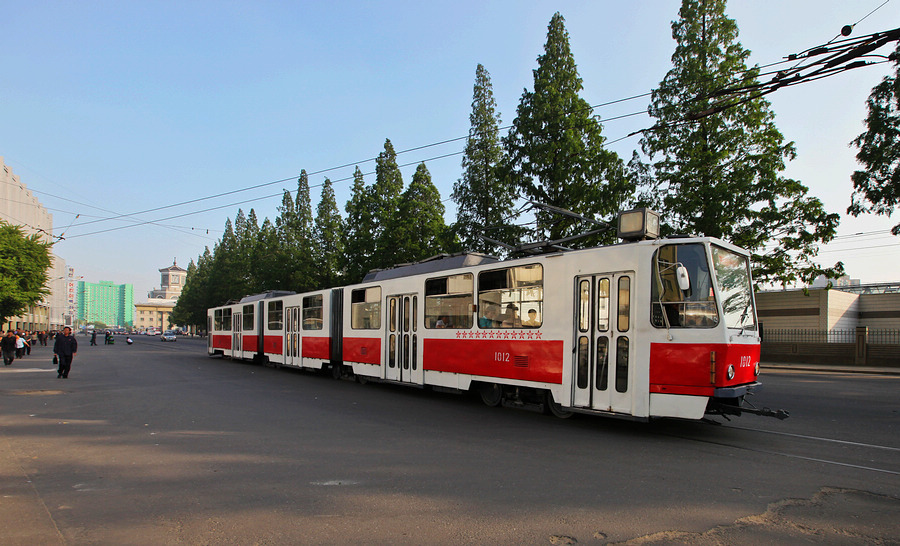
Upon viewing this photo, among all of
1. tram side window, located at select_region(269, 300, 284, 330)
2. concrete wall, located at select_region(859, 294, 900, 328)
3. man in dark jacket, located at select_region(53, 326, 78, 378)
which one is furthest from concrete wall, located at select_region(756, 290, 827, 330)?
man in dark jacket, located at select_region(53, 326, 78, 378)

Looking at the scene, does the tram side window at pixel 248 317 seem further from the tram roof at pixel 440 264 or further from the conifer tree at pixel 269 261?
the conifer tree at pixel 269 261

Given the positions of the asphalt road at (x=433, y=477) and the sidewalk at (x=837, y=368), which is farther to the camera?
the sidewalk at (x=837, y=368)

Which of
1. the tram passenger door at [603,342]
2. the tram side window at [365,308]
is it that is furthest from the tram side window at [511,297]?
the tram side window at [365,308]

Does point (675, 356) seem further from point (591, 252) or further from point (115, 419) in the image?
point (115, 419)

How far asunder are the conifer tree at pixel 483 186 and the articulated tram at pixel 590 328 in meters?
11.4

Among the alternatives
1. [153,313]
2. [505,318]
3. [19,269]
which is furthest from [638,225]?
[153,313]

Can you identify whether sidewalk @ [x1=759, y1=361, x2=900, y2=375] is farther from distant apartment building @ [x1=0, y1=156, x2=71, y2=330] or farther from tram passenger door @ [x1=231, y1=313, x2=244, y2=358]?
distant apartment building @ [x1=0, y1=156, x2=71, y2=330]

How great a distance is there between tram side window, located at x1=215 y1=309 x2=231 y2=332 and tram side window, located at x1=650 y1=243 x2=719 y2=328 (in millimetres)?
25543

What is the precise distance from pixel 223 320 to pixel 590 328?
25.7m

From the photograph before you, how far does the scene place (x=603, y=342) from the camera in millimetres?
9289

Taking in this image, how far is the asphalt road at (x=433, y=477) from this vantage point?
15.5 ft

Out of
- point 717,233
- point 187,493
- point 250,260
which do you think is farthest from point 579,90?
point 250,260

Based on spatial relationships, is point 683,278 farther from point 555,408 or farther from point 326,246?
point 326,246

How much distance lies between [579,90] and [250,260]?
146ft
